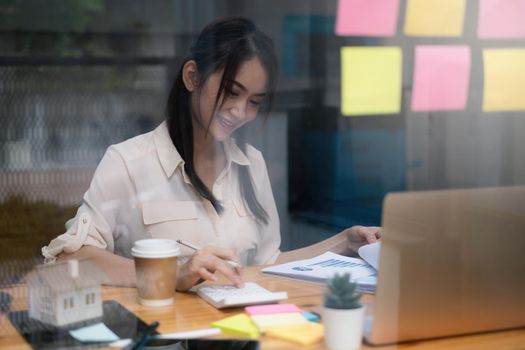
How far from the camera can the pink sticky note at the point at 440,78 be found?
2479mm

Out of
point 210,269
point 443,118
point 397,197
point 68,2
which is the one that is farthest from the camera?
point 443,118

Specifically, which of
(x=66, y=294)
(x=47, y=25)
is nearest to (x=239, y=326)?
(x=66, y=294)

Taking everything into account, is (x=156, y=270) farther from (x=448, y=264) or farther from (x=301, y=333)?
(x=448, y=264)

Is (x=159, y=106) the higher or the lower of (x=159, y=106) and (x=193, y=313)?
the higher

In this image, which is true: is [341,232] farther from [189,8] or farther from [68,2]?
[68,2]

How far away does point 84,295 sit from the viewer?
1.53 meters

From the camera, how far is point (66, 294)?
1501 mm

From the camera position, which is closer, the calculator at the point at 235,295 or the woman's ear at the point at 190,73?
the calculator at the point at 235,295

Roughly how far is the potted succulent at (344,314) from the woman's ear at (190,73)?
3.04 feet

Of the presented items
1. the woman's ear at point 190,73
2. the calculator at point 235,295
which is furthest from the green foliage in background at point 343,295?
the woman's ear at point 190,73

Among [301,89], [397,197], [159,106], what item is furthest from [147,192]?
[397,197]

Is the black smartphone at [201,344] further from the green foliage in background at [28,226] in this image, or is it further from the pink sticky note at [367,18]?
the pink sticky note at [367,18]

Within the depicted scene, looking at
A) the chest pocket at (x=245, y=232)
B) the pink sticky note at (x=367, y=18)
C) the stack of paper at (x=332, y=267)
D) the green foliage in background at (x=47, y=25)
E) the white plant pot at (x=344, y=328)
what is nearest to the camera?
the white plant pot at (x=344, y=328)

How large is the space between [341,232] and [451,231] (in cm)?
85
